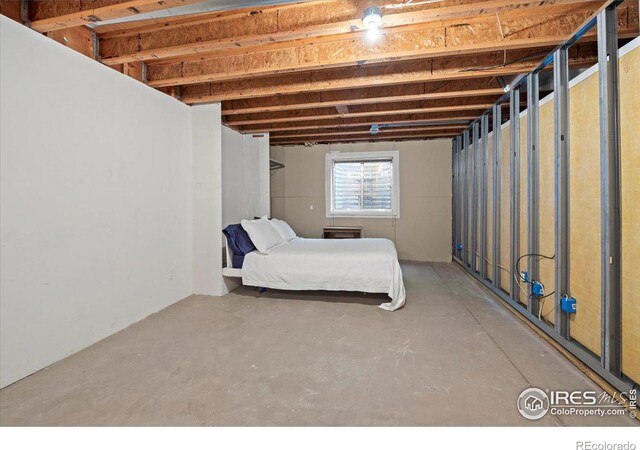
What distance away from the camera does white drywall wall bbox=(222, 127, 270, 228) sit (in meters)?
4.02

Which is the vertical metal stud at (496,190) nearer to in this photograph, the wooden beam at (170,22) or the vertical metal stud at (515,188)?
the vertical metal stud at (515,188)

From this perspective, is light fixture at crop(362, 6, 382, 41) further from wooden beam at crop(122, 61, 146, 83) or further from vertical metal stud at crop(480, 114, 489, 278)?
vertical metal stud at crop(480, 114, 489, 278)

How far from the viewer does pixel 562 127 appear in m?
2.15

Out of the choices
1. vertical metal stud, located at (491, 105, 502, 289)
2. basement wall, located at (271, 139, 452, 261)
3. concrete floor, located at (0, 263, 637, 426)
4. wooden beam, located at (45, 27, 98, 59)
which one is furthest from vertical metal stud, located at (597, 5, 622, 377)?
basement wall, located at (271, 139, 452, 261)

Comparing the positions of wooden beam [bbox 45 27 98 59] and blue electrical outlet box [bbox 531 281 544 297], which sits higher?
wooden beam [bbox 45 27 98 59]

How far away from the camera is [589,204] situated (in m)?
1.96

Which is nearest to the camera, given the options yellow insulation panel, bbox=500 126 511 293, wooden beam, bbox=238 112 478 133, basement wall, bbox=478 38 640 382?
basement wall, bbox=478 38 640 382

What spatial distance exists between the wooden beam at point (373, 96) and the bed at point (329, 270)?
5.76 feet

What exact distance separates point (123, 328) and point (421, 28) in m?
3.63

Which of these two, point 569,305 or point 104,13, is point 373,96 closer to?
point 104,13

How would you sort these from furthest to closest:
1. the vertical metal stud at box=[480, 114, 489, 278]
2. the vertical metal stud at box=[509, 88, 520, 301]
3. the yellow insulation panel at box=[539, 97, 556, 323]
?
the vertical metal stud at box=[480, 114, 489, 278]
the vertical metal stud at box=[509, 88, 520, 301]
the yellow insulation panel at box=[539, 97, 556, 323]

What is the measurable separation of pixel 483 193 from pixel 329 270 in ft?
7.71

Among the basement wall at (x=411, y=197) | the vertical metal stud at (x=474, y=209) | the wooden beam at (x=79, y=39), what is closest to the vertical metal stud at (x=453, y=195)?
the basement wall at (x=411, y=197)

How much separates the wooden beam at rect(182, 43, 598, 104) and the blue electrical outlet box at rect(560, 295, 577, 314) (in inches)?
77.7
